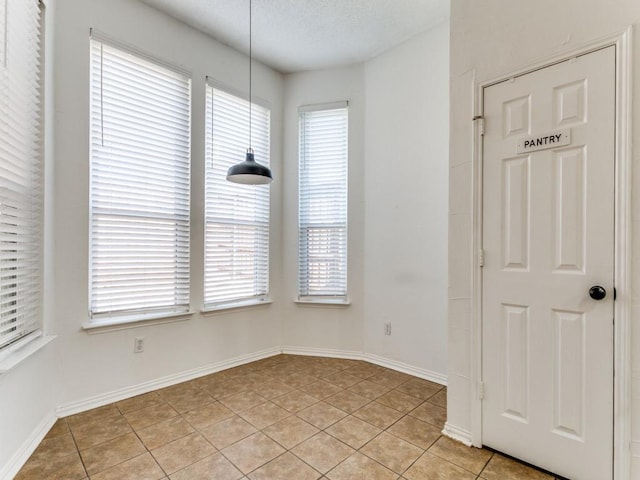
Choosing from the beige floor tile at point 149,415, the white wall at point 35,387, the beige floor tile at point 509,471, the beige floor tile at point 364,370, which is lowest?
the beige floor tile at point 364,370

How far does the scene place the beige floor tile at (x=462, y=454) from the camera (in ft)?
6.07

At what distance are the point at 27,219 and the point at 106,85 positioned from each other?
4.09ft

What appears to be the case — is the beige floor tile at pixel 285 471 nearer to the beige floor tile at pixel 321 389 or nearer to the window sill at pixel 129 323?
the beige floor tile at pixel 321 389

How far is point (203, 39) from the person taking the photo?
3.19 meters

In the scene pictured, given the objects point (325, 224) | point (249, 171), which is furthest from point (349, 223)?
point (249, 171)

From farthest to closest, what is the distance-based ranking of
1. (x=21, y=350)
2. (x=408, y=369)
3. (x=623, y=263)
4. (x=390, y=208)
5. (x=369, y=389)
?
(x=390, y=208) < (x=408, y=369) < (x=369, y=389) < (x=21, y=350) < (x=623, y=263)

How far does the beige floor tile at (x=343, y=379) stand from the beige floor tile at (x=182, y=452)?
1.28 meters

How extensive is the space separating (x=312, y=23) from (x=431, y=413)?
139 inches

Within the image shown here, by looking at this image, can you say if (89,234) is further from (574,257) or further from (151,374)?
(574,257)

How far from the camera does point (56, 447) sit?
6.59ft

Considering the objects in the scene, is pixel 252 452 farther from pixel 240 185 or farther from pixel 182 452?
pixel 240 185

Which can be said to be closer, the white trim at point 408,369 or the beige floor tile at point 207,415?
the beige floor tile at point 207,415

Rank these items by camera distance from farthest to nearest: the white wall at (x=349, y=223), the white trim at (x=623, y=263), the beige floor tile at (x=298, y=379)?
the white wall at (x=349, y=223)
the beige floor tile at (x=298, y=379)
the white trim at (x=623, y=263)

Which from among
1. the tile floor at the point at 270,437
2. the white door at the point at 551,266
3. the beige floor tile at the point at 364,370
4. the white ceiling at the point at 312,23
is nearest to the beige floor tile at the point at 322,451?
the tile floor at the point at 270,437
